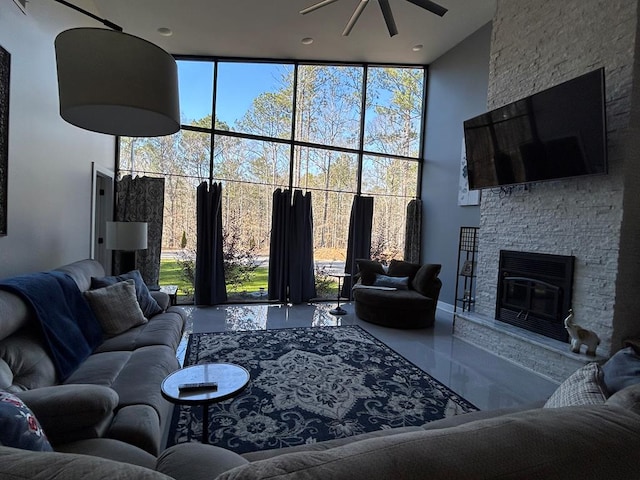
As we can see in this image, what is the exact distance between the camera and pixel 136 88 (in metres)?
1.22

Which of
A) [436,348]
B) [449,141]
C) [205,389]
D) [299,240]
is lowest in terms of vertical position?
[436,348]

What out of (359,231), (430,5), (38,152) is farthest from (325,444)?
(359,231)

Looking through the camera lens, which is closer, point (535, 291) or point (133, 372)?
point (133, 372)

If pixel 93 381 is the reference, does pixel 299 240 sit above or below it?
above

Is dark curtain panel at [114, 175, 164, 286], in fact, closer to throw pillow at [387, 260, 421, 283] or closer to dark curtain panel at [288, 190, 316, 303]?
dark curtain panel at [288, 190, 316, 303]

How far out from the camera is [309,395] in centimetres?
271

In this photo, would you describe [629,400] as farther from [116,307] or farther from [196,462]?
[116,307]

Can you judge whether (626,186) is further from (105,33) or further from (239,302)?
(239,302)

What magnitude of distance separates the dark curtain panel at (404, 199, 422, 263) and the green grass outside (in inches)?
107

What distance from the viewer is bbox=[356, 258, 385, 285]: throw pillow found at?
545 centimetres

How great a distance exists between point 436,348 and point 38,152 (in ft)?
14.3

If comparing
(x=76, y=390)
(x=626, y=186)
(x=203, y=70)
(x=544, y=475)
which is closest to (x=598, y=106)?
(x=626, y=186)

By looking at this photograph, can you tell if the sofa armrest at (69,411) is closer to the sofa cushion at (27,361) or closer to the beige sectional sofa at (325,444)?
the beige sectional sofa at (325,444)

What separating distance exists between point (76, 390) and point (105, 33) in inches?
56.9
